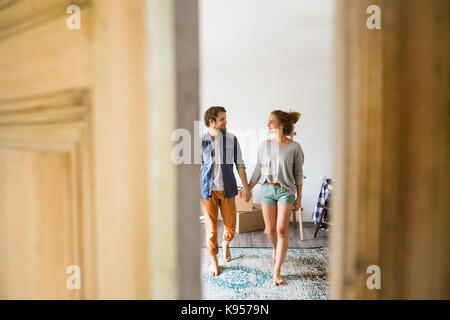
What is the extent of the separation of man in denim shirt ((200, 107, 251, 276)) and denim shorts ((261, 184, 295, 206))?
406 mm

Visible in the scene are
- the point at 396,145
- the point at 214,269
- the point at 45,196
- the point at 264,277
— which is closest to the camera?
the point at 396,145

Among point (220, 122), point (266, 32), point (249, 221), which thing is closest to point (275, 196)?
point (220, 122)

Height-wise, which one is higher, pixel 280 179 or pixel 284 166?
pixel 284 166

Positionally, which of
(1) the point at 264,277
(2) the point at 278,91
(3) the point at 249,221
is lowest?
(1) the point at 264,277

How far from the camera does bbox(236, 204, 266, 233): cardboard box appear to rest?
14.9 ft

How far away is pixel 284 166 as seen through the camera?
2771 mm

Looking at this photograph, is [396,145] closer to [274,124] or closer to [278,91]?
[274,124]

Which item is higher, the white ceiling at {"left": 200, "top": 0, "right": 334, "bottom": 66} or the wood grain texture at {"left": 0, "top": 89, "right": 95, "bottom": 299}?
the white ceiling at {"left": 200, "top": 0, "right": 334, "bottom": 66}

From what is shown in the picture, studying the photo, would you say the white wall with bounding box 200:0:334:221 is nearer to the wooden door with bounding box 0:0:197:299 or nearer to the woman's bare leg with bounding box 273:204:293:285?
the woman's bare leg with bounding box 273:204:293:285

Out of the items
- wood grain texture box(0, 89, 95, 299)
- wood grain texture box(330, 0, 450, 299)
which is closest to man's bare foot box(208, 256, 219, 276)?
wood grain texture box(0, 89, 95, 299)

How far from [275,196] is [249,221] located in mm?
1941

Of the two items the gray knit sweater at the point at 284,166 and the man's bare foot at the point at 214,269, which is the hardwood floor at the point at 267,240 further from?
the gray knit sweater at the point at 284,166

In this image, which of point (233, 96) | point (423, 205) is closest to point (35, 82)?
point (423, 205)

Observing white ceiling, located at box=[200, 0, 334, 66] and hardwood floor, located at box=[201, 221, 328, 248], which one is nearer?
white ceiling, located at box=[200, 0, 334, 66]
